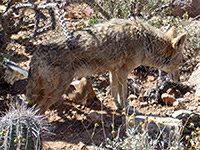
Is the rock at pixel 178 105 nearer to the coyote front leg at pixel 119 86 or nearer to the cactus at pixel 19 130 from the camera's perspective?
the coyote front leg at pixel 119 86

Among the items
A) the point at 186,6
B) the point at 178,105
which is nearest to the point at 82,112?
the point at 178,105

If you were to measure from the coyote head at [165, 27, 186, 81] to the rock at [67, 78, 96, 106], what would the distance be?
1.62 meters

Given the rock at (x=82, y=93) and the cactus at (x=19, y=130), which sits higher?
the rock at (x=82, y=93)

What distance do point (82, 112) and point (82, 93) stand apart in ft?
1.22

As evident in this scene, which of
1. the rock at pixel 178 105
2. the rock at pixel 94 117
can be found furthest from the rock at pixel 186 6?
the rock at pixel 94 117

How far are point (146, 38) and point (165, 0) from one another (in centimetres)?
256

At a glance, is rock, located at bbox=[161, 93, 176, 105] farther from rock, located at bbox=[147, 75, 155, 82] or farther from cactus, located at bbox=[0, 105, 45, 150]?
cactus, located at bbox=[0, 105, 45, 150]

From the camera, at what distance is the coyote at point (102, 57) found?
445 cm

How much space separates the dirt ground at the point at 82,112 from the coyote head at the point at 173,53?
55 cm

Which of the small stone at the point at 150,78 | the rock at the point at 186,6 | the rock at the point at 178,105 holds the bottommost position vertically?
the rock at the point at 178,105

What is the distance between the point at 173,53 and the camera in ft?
19.0

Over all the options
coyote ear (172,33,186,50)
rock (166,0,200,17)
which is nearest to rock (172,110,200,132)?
coyote ear (172,33,186,50)

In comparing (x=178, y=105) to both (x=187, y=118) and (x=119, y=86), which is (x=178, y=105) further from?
(x=119, y=86)

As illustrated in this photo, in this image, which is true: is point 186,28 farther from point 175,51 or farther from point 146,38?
point 146,38
